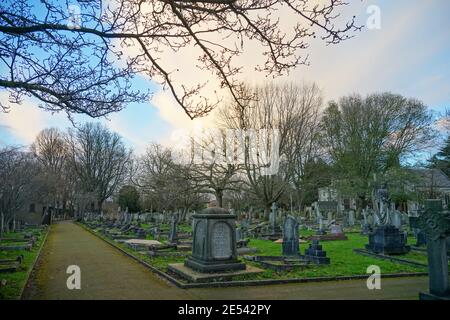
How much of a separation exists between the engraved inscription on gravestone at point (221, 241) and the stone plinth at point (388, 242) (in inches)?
277

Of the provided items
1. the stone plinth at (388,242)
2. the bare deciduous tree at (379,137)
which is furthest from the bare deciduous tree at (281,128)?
the stone plinth at (388,242)

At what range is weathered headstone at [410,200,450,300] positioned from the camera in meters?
5.83

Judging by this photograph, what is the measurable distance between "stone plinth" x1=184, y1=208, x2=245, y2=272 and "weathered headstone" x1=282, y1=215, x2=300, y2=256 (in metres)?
4.31

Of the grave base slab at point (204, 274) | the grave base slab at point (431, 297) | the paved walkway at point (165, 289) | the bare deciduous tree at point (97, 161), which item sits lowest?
the paved walkway at point (165, 289)

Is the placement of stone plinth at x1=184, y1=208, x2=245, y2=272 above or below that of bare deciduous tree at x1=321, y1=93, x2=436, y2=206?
below

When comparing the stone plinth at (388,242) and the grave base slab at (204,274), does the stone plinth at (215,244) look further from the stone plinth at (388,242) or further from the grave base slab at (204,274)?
the stone plinth at (388,242)

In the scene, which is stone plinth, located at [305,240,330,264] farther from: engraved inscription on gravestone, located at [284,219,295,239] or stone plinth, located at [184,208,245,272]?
stone plinth, located at [184,208,245,272]

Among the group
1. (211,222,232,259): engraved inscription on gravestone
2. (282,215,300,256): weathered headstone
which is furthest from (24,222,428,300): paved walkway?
(282,215,300,256): weathered headstone

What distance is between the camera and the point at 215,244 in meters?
9.43

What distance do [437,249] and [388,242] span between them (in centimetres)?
802

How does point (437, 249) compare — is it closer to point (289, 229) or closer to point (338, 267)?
point (338, 267)

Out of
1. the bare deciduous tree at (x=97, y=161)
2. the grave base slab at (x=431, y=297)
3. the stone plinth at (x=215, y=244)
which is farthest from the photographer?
the bare deciduous tree at (x=97, y=161)

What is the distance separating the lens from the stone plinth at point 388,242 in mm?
13320

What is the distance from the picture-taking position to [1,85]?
21.7ft
